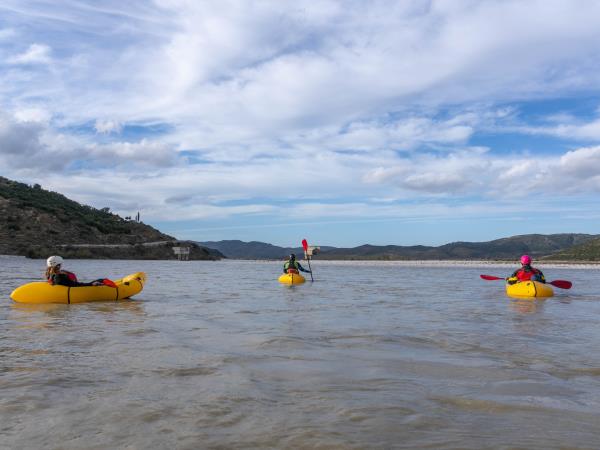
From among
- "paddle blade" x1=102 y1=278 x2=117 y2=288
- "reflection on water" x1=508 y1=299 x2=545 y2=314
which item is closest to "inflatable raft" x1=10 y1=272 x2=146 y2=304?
"paddle blade" x1=102 y1=278 x2=117 y2=288

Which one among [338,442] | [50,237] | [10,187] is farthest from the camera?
[10,187]

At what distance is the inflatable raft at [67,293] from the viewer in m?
13.1

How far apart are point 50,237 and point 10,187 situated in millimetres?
21067

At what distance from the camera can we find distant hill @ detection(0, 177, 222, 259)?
57.5m

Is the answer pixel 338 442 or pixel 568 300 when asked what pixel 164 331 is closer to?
pixel 338 442

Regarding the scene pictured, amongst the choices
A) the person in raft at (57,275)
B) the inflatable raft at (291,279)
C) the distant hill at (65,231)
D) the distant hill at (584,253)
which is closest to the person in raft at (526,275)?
the inflatable raft at (291,279)

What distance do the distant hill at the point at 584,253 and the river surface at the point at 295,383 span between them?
198 feet

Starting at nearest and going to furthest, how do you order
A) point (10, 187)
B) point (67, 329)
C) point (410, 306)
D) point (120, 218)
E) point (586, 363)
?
point (586, 363) → point (67, 329) → point (410, 306) → point (10, 187) → point (120, 218)

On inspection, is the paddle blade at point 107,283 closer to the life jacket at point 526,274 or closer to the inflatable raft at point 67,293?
the inflatable raft at point 67,293

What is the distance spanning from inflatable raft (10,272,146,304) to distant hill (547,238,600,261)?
62.7 metres

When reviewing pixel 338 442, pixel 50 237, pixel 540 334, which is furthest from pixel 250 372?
pixel 50 237

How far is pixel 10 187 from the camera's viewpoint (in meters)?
76.1

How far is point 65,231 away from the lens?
6569cm

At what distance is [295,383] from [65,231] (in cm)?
6741
